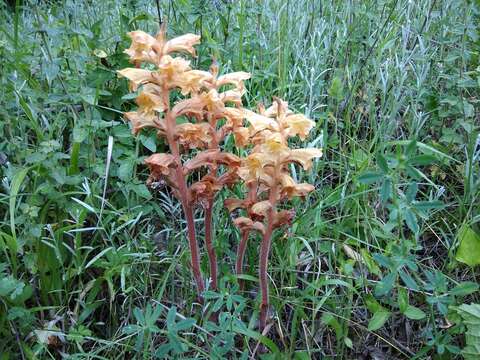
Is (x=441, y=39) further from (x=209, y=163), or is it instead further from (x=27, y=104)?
(x=27, y=104)

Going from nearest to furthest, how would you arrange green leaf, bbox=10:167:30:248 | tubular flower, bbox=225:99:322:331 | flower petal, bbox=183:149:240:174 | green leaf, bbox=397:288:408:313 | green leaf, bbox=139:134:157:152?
tubular flower, bbox=225:99:322:331 → flower petal, bbox=183:149:240:174 → green leaf, bbox=397:288:408:313 → green leaf, bbox=10:167:30:248 → green leaf, bbox=139:134:157:152

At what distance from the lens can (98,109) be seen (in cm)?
248

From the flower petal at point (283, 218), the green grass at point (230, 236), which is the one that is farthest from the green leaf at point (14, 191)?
the flower petal at point (283, 218)

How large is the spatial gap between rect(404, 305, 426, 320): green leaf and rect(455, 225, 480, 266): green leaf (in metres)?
0.27

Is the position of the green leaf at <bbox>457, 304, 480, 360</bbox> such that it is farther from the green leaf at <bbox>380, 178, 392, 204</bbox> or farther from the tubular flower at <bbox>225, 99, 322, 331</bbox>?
the tubular flower at <bbox>225, 99, 322, 331</bbox>

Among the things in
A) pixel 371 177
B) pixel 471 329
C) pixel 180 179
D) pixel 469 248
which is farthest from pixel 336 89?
pixel 471 329

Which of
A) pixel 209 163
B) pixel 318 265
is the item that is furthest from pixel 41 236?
pixel 318 265

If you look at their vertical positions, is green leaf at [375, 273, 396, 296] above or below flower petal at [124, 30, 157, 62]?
below

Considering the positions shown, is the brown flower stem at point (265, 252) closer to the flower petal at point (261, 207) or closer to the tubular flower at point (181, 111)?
the flower petal at point (261, 207)

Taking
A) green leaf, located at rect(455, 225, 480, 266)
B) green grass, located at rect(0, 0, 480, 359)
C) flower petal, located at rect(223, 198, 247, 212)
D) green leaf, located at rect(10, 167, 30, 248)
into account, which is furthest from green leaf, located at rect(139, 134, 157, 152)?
green leaf, located at rect(455, 225, 480, 266)

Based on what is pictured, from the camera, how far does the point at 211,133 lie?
1.67 metres

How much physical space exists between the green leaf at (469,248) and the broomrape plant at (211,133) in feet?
2.27

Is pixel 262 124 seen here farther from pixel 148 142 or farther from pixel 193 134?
pixel 148 142

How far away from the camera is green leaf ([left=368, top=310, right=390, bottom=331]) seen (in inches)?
70.6
